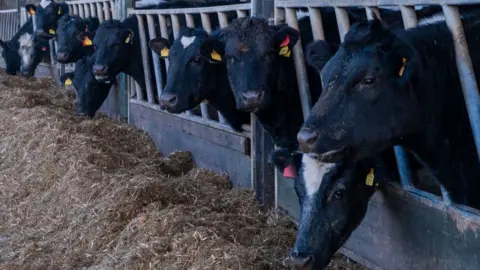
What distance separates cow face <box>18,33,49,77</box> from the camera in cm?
1499

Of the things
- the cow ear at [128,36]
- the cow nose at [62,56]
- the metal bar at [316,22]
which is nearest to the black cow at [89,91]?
the cow nose at [62,56]

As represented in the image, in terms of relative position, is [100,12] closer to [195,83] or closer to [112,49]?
[112,49]

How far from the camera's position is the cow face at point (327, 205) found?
433 centimetres

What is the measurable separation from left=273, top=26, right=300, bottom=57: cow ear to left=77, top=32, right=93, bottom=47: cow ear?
5.19 m

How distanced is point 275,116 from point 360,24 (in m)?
2.29

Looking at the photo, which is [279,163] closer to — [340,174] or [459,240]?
[340,174]

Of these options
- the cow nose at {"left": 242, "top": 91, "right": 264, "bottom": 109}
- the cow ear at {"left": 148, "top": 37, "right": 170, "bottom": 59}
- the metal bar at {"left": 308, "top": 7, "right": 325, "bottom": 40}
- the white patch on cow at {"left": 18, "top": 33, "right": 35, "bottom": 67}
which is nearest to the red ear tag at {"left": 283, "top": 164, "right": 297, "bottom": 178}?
Answer: the cow nose at {"left": 242, "top": 91, "right": 264, "bottom": 109}

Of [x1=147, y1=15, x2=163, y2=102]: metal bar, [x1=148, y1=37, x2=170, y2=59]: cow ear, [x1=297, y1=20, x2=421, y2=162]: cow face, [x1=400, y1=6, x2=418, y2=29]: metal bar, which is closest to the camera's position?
[x1=297, y1=20, x2=421, y2=162]: cow face

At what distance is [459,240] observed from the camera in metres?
4.18

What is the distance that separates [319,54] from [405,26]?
820 millimetres

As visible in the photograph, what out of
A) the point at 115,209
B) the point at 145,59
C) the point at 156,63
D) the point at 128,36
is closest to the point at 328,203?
the point at 115,209

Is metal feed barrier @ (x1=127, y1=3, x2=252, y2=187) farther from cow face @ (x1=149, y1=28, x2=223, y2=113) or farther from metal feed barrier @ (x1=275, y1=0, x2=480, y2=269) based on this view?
metal feed barrier @ (x1=275, y1=0, x2=480, y2=269)

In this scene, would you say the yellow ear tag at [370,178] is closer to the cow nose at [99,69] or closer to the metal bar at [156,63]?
the metal bar at [156,63]

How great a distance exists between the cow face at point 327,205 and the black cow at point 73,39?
7.46 metres
